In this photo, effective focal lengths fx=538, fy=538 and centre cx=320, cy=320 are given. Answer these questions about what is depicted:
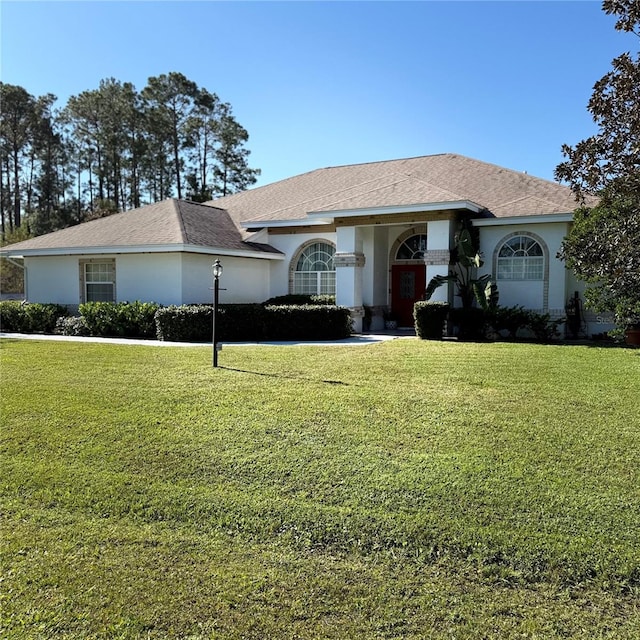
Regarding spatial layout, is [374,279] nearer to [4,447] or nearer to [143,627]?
[4,447]

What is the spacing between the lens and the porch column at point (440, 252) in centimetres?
1547

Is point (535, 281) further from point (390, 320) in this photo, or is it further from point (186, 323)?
point (186, 323)

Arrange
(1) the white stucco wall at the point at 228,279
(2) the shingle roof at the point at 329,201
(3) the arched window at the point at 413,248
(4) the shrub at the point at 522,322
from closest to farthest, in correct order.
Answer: (4) the shrub at the point at 522,322 < (2) the shingle roof at the point at 329,201 < (1) the white stucco wall at the point at 228,279 < (3) the arched window at the point at 413,248

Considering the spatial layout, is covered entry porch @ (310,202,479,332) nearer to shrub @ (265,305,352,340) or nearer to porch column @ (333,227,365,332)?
porch column @ (333,227,365,332)

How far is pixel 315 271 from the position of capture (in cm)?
1903

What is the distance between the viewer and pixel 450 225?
15594 mm

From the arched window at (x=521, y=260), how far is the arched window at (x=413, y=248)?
299 centimetres

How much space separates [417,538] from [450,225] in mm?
12541

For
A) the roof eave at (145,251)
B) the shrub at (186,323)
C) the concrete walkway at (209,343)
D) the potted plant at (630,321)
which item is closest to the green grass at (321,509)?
the potted plant at (630,321)

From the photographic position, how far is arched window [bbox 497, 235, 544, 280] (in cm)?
1555

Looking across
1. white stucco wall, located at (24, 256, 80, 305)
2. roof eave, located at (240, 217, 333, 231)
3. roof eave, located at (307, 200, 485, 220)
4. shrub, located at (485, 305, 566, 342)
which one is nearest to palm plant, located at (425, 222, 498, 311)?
shrub, located at (485, 305, 566, 342)

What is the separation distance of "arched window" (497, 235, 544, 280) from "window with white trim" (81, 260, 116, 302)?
1254 cm

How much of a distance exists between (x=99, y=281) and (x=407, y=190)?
35.3 ft

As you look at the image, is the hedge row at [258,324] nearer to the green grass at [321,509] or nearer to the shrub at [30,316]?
the shrub at [30,316]
